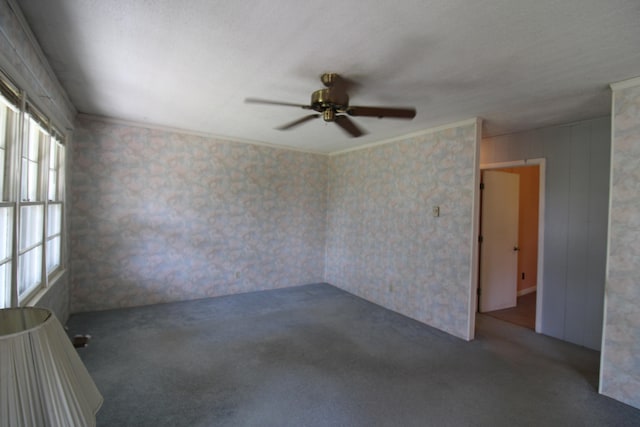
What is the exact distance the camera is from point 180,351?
2.92 m

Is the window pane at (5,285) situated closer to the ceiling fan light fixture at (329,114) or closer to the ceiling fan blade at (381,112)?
the ceiling fan light fixture at (329,114)

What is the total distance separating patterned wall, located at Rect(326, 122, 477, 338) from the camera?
11.4ft

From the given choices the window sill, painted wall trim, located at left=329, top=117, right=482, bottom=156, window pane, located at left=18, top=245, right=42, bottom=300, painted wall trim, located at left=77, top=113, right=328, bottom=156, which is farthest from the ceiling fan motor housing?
painted wall trim, located at left=77, top=113, right=328, bottom=156

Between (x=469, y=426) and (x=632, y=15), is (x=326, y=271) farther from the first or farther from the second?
(x=632, y=15)

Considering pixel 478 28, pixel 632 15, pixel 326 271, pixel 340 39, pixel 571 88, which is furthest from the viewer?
pixel 326 271

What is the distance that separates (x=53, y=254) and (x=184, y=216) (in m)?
1.51

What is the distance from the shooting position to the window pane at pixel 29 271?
221cm

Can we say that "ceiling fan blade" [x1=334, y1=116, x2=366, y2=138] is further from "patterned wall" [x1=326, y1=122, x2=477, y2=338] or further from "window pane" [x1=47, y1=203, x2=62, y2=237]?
"window pane" [x1=47, y1=203, x2=62, y2=237]

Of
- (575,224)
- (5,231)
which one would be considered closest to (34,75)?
(5,231)

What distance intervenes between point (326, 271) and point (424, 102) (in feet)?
11.9

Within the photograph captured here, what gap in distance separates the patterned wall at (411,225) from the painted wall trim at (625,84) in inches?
45.5

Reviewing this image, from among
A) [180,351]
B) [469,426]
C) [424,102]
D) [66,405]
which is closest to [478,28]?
[424,102]

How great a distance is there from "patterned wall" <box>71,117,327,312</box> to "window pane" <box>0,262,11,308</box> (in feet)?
6.99

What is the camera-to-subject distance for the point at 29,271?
7.90 ft
